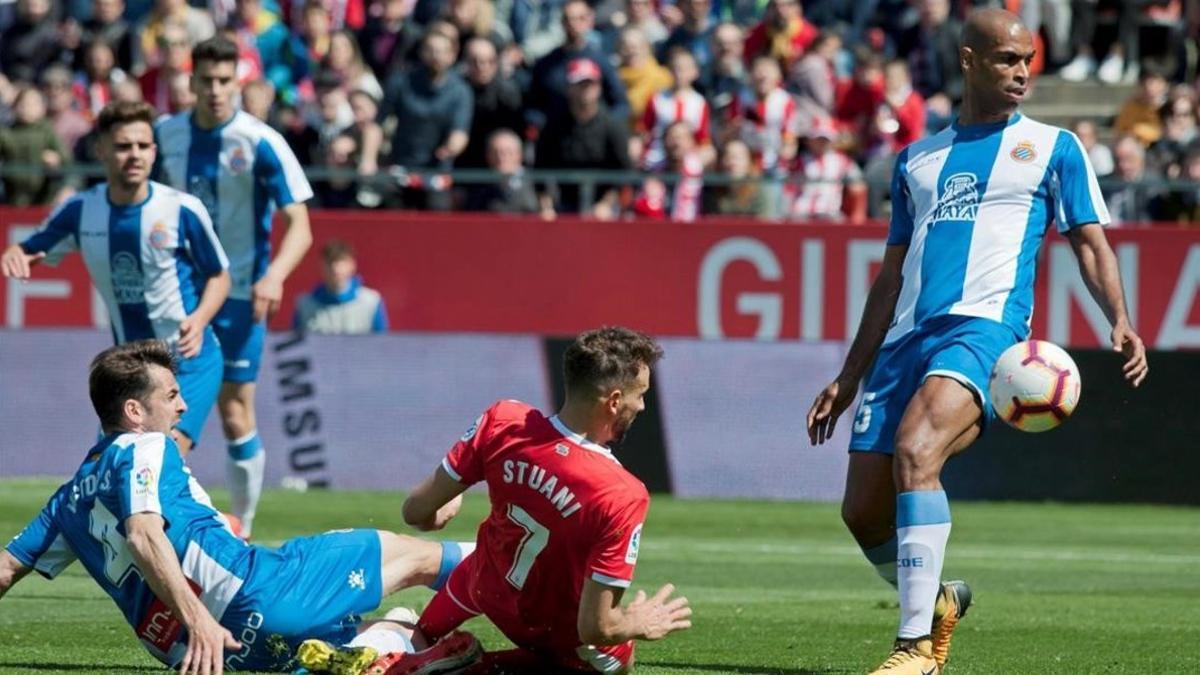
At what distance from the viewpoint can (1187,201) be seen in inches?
746

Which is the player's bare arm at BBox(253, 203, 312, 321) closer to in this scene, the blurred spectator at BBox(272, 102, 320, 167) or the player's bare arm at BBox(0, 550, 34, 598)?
the player's bare arm at BBox(0, 550, 34, 598)

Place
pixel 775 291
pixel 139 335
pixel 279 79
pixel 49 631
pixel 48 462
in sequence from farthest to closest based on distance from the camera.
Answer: pixel 279 79 → pixel 775 291 → pixel 48 462 → pixel 139 335 → pixel 49 631

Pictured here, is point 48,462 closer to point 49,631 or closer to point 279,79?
point 279,79

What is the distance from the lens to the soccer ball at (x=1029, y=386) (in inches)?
304

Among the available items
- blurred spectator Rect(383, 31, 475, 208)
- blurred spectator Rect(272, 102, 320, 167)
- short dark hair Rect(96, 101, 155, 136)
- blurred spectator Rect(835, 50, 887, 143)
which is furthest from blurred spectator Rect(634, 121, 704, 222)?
short dark hair Rect(96, 101, 155, 136)

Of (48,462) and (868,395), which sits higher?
(868,395)

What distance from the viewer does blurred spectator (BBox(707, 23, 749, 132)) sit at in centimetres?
2092

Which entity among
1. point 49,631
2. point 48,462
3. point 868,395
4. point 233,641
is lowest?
point 48,462

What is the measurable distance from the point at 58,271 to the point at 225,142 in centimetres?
796


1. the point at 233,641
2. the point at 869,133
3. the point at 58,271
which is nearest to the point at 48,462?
the point at 58,271

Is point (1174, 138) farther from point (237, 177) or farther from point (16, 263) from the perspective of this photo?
point (16, 263)

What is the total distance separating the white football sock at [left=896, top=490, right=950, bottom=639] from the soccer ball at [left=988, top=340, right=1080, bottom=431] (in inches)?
17.5

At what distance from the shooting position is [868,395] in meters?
8.00

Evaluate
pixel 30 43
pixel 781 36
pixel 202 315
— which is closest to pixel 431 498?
pixel 202 315
